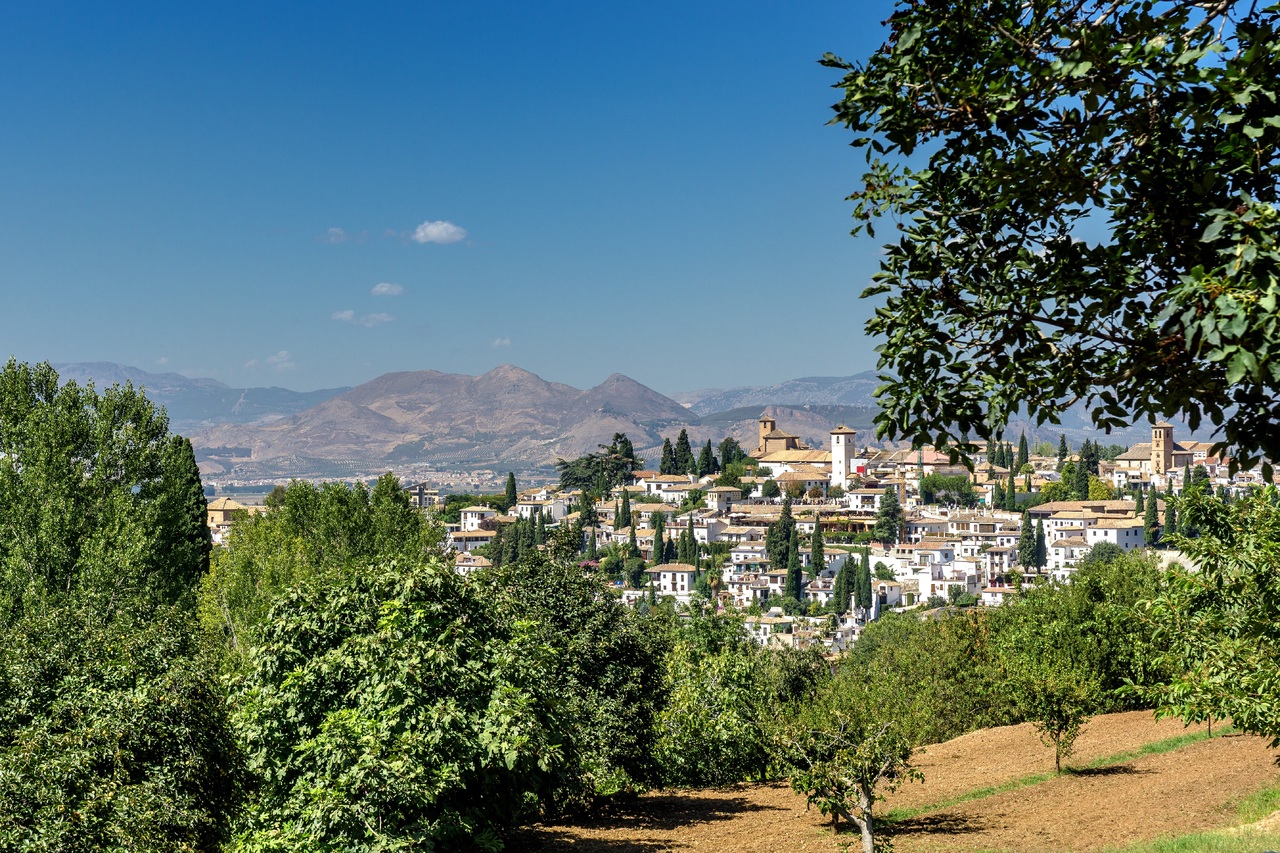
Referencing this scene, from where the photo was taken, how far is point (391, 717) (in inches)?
383

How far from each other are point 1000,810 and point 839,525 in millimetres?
132586

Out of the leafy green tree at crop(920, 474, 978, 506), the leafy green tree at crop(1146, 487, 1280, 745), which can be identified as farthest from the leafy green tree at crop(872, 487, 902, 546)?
the leafy green tree at crop(1146, 487, 1280, 745)

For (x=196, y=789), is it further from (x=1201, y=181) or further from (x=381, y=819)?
(x=1201, y=181)

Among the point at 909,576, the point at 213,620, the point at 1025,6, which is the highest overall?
the point at 1025,6

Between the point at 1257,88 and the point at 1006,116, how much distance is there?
1.15 metres

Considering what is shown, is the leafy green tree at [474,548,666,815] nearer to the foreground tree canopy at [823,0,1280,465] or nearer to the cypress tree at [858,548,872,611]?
the foreground tree canopy at [823,0,1280,465]

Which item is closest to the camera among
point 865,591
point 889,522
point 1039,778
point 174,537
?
point 1039,778

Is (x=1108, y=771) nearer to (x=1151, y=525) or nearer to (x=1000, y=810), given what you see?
(x=1000, y=810)

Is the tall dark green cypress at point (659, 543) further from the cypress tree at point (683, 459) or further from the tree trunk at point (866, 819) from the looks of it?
the tree trunk at point (866, 819)

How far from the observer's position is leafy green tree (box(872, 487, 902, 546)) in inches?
5394

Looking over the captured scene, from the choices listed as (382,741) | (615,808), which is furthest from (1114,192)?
(615,808)

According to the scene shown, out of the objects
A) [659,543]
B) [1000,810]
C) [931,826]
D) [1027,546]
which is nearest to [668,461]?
[659,543]

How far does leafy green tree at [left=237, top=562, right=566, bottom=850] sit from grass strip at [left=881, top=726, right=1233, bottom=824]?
22.9ft

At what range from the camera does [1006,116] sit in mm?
4852
